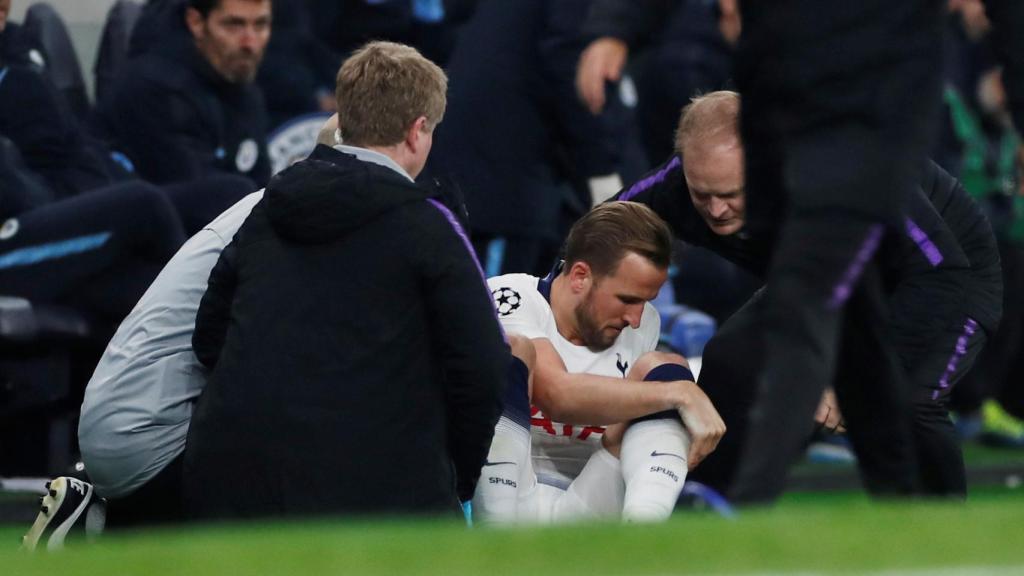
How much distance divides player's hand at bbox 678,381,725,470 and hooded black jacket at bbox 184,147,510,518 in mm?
533

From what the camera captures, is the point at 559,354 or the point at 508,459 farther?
the point at 559,354

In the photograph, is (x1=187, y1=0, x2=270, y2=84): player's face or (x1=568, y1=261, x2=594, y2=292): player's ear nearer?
(x1=568, y1=261, x2=594, y2=292): player's ear

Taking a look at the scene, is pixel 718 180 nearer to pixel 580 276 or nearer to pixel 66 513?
pixel 580 276

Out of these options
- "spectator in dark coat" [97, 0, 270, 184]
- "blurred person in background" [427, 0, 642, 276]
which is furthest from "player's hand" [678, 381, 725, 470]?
"spectator in dark coat" [97, 0, 270, 184]

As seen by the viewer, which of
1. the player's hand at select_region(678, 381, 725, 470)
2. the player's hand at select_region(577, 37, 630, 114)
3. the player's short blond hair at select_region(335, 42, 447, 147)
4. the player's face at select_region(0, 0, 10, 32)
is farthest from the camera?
the player's face at select_region(0, 0, 10, 32)

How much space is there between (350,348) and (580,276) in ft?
2.84

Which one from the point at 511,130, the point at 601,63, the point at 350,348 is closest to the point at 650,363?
the point at 601,63

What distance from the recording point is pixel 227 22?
7070mm

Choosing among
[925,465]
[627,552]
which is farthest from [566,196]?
[627,552]

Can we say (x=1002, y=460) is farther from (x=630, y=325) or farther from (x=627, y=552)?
(x=627, y=552)

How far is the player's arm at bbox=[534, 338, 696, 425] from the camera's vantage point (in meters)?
4.39

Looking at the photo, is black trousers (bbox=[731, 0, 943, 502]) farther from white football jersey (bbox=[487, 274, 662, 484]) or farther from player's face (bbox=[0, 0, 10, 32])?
player's face (bbox=[0, 0, 10, 32])

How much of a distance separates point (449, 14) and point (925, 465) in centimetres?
386

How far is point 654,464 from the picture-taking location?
437 centimetres
